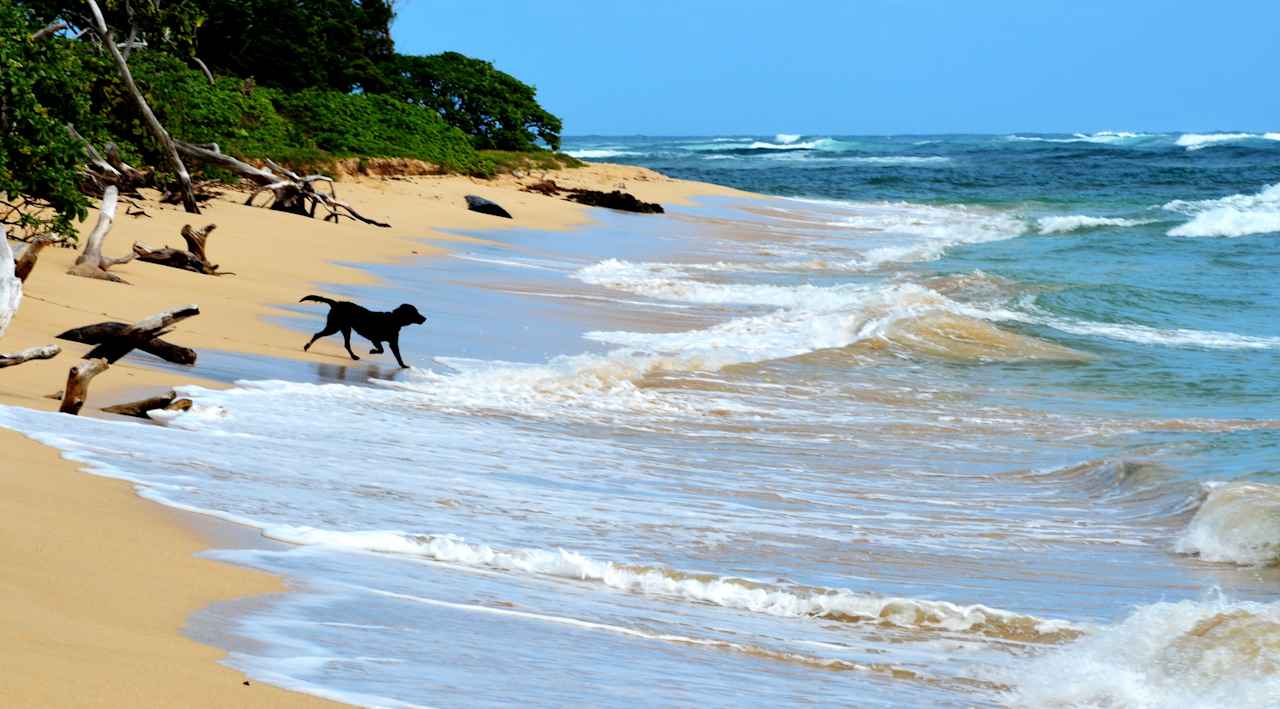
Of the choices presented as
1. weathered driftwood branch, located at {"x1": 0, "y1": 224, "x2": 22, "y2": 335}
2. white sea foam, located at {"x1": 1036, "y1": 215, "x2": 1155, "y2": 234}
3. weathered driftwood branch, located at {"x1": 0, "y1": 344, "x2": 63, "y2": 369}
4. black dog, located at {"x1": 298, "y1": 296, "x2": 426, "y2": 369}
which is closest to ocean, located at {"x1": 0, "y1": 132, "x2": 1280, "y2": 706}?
black dog, located at {"x1": 298, "y1": 296, "x2": 426, "y2": 369}

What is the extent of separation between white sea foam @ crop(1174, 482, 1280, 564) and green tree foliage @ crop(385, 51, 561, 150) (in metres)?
35.3

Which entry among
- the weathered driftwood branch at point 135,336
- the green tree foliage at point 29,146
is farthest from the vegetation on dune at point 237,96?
the weathered driftwood branch at point 135,336

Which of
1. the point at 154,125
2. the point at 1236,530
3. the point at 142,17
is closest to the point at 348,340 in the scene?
the point at 1236,530

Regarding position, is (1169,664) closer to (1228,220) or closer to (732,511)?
(732,511)

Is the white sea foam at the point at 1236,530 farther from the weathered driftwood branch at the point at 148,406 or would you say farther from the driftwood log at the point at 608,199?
the driftwood log at the point at 608,199

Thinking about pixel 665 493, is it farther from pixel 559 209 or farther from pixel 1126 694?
pixel 559 209

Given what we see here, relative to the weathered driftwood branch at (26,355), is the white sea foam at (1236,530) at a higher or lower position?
lower

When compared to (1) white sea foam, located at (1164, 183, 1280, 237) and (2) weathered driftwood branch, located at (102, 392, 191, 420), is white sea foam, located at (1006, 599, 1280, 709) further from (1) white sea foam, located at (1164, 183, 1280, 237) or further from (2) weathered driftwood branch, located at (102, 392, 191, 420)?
(1) white sea foam, located at (1164, 183, 1280, 237)

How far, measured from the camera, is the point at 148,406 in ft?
24.8

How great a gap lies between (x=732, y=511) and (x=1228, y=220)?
32.8 meters

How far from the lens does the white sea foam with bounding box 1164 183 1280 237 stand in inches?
1384

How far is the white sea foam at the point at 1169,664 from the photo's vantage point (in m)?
4.35

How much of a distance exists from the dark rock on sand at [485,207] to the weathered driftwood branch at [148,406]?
20070 mm

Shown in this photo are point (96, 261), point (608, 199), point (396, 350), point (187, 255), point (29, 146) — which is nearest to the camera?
point (396, 350)
